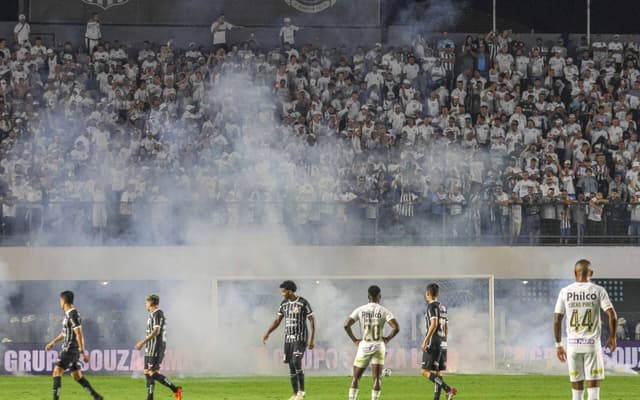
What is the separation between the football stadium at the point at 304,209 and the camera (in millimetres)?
23969

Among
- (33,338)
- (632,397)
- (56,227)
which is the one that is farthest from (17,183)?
(632,397)

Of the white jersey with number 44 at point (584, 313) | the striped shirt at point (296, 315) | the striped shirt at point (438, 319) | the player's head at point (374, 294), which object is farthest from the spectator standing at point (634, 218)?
the white jersey with number 44 at point (584, 313)

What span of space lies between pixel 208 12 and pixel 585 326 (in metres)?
20.5

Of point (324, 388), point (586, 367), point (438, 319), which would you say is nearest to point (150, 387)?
point (438, 319)

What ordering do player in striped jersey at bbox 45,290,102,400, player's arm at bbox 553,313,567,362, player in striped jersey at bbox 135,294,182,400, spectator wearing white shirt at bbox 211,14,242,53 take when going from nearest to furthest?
player's arm at bbox 553,313,567,362 → player in striped jersey at bbox 45,290,102,400 → player in striped jersey at bbox 135,294,182,400 → spectator wearing white shirt at bbox 211,14,242,53

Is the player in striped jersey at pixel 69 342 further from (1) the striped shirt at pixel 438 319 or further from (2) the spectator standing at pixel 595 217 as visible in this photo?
(2) the spectator standing at pixel 595 217

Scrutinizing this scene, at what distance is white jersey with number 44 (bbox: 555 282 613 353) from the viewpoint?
1227cm

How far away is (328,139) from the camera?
26.4 metres

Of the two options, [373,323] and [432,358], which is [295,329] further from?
[432,358]

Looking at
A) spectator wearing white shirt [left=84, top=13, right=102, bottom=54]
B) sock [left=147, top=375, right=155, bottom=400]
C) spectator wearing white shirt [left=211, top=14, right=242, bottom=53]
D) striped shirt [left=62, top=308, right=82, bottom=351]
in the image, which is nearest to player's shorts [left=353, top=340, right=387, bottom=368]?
sock [left=147, top=375, right=155, bottom=400]

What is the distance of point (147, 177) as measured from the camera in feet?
81.3

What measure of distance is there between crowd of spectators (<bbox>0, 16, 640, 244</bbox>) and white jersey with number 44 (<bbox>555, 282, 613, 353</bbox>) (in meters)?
11.9

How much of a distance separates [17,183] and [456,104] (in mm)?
10209

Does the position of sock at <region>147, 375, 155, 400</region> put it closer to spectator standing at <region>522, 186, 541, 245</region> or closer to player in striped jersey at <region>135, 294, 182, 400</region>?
player in striped jersey at <region>135, 294, 182, 400</region>
